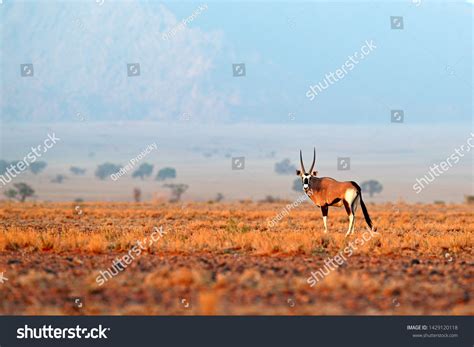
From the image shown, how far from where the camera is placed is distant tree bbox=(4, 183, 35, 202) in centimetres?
7362

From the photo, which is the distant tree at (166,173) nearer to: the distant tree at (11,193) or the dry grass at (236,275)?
the distant tree at (11,193)

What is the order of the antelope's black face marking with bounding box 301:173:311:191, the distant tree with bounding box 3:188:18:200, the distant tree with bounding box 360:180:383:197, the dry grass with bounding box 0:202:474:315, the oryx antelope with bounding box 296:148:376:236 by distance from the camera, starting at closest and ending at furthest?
the dry grass with bounding box 0:202:474:315, the oryx antelope with bounding box 296:148:376:236, the antelope's black face marking with bounding box 301:173:311:191, the distant tree with bounding box 3:188:18:200, the distant tree with bounding box 360:180:383:197

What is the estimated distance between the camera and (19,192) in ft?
243

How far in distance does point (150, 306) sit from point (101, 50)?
388 ft

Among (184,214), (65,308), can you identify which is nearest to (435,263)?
(65,308)

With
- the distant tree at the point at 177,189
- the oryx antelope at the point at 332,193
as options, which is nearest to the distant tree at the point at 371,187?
the distant tree at the point at 177,189

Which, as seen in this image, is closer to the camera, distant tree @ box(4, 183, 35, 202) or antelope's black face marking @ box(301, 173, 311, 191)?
antelope's black face marking @ box(301, 173, 311, 191)

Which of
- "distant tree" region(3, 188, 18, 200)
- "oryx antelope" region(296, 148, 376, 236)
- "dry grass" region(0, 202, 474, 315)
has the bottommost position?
"dry grass" region(0, 202, 474, 315)

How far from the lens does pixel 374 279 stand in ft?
42.1

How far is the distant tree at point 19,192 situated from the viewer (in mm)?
73625

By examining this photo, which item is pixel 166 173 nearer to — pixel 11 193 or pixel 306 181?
pixel 11 193

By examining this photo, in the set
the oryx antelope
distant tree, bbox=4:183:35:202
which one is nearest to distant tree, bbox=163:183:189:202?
distant tree, bbox=4:183:35:202

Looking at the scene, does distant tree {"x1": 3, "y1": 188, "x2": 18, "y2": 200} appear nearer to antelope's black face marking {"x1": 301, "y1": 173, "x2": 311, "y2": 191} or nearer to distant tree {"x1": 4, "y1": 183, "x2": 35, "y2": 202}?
distant tree {"x1": 4, "y1": 183, "x2": 35, "y2": 202}
